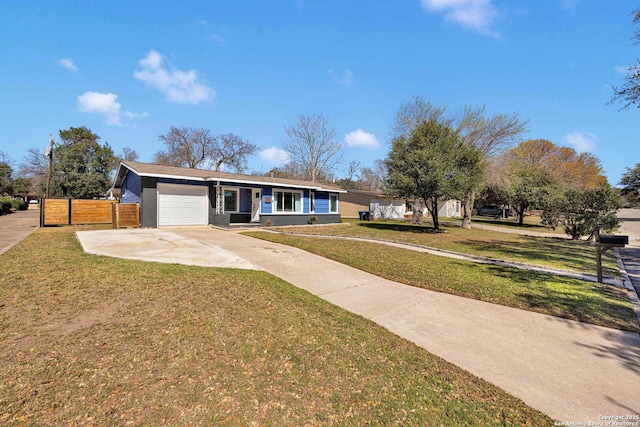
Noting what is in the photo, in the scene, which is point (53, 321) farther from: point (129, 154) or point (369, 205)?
point (129, 154)

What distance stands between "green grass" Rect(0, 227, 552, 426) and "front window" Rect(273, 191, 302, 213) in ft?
45.9

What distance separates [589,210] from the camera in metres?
14.0

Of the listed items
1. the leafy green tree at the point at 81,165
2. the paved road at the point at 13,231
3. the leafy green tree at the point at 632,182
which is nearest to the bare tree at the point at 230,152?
the leafy green tree at the point at 81,165

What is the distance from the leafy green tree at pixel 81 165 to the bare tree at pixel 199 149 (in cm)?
695

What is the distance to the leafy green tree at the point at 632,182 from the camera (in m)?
36.7

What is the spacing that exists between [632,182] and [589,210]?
3767cm

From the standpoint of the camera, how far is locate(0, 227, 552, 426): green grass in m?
2.21

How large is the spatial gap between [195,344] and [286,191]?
1617 centimetres

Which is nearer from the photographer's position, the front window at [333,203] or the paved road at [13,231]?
the paved road at [13,231]

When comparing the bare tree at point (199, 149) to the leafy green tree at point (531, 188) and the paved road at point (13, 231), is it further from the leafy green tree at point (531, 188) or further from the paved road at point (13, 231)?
the leafy green tree at point (531, 188)

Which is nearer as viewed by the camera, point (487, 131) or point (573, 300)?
point (573, 300)

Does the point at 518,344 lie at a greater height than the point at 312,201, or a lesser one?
lesser

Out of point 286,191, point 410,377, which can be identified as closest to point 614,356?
point 410,377

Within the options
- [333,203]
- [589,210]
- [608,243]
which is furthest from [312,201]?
[608,243]
